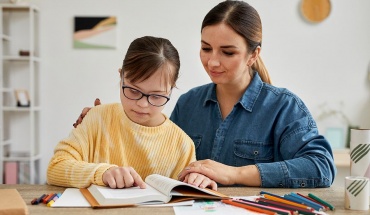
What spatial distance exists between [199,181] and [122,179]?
216 millimetres

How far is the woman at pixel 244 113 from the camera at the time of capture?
1861mm

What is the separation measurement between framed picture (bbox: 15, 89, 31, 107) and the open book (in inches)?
143

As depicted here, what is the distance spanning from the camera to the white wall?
503 centimetres

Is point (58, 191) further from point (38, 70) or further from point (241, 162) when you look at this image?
point (38, 70)

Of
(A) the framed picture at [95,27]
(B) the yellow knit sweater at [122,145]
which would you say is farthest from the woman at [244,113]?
(A) the framed picture at [95,27]

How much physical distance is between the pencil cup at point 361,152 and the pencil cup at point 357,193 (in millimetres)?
A: 78

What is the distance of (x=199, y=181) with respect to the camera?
151 centimetres

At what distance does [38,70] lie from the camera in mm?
5059

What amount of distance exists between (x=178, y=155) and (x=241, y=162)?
1.14ft

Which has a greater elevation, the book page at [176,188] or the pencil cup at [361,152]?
the pencil cup at [361,152]

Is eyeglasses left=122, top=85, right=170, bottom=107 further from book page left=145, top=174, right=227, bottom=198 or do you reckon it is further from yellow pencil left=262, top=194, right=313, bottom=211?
yellow pencil left=262, top=194, right=313, bottom=211

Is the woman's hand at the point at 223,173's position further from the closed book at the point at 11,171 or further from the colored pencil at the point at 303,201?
the closed book at the point at 11,171

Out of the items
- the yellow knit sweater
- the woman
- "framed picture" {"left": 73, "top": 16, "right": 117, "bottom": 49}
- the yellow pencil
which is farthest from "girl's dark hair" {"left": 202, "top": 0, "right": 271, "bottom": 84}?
"framed picture" {"left": 73, "top": 16, "right": 117, "bottom": 49}

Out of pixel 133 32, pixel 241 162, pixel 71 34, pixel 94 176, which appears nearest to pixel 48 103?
pixel 71 34
